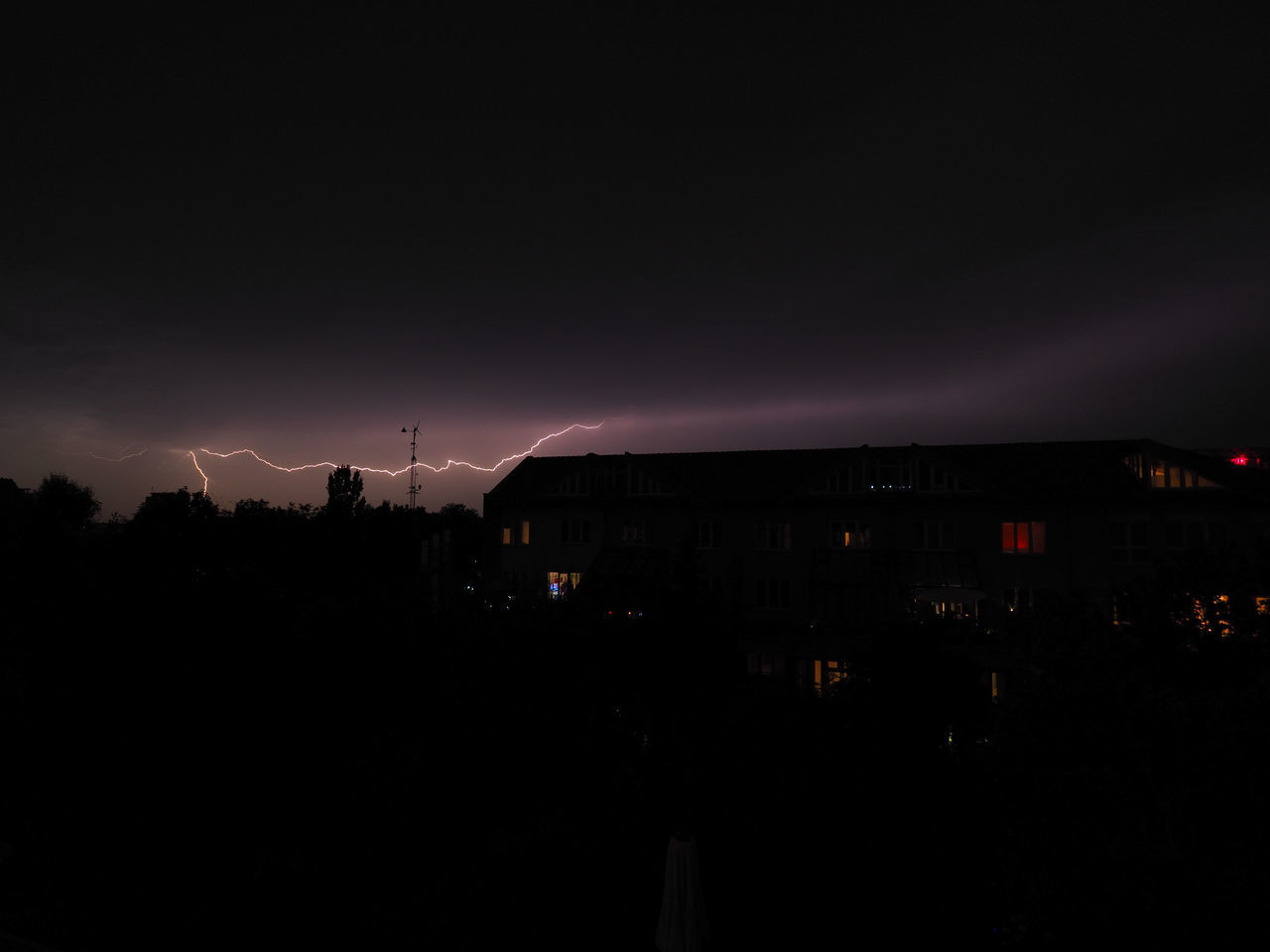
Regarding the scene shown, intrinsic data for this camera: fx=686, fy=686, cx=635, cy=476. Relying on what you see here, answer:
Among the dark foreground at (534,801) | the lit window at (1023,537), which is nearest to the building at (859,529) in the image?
the lit window at (1023,537)

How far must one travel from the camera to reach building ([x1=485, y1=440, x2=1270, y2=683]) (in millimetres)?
32469

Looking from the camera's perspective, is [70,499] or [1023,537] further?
[70,499]

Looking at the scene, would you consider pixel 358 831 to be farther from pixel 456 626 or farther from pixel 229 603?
pixel 456 626

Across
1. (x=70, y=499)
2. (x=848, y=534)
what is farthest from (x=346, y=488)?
(x=848, y=534)

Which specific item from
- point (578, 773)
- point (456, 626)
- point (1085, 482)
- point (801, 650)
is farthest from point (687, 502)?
point (578, 773)

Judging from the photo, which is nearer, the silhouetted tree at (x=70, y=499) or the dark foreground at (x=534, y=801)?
the dark foreground at (x=534, y=801)

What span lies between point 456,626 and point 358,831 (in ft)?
19.9

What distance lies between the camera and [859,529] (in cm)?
3819

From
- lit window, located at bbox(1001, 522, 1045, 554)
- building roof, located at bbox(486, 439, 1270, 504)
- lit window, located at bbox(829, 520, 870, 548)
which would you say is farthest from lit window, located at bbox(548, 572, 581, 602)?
A: lit window, located at bbox(1001, 522, 1045, 554)

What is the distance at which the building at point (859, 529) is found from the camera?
107ft

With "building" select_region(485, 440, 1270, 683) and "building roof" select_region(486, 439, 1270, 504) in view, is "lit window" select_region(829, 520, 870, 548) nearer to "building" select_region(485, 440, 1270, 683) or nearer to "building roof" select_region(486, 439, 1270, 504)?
"building" select_region(485, 440, 1270, 683)

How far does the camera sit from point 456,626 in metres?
16.9

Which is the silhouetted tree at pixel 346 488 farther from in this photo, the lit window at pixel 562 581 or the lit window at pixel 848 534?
the lit window at pixel 848 534

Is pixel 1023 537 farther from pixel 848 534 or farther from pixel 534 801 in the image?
pixel 534 801
